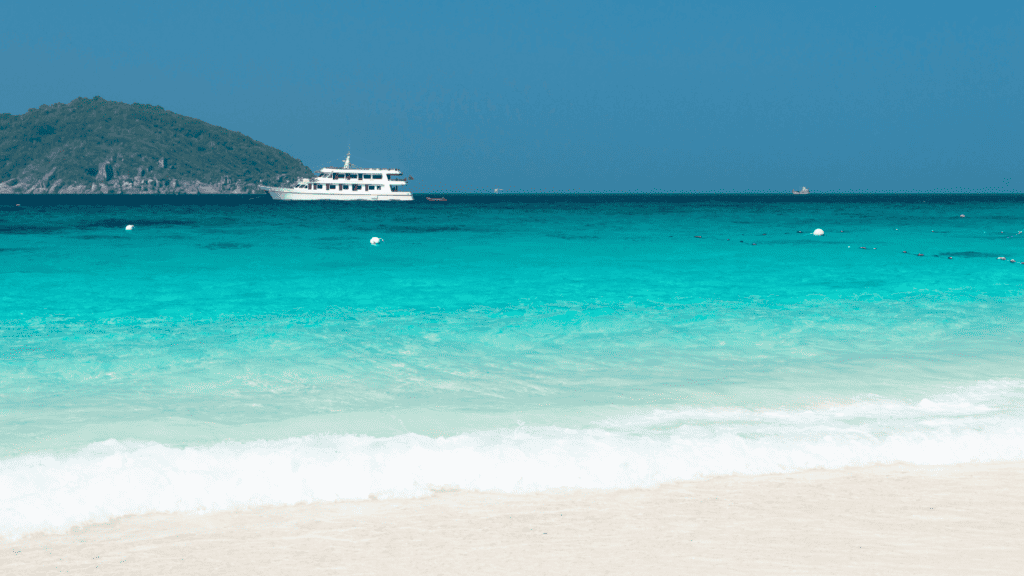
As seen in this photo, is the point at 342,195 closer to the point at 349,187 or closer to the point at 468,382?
the point at 349,187

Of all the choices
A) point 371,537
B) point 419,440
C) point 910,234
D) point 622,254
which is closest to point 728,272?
point 622,254

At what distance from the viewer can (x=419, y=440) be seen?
6.15m

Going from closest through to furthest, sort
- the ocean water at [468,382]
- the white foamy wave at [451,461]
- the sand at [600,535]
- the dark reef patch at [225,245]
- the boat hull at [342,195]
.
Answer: the sand at [600,535] < the white foamy wave at [451,461] < the ocean water at [468,382] < the dark reef patch at [225,245] < the boat hull at [342,195]

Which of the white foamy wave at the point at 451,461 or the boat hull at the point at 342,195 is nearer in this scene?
the white foamy wave at the point at 451,461

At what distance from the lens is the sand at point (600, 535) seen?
4086mm

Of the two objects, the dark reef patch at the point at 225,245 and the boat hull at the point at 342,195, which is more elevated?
the boat hull at the point at 342,195

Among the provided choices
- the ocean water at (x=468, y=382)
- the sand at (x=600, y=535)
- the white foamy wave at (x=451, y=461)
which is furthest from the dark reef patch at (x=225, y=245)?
the sand at (x=600, y=535)

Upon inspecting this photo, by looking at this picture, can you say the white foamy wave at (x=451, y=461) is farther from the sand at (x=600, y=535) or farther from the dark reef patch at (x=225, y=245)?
the dark reef patch at (x=225, y=245)

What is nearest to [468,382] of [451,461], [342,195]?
[451,461]

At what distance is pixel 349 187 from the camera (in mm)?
117375

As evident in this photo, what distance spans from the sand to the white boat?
373ft

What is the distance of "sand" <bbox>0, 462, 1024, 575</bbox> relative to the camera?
4.09 metres

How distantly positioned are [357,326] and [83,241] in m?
27.8

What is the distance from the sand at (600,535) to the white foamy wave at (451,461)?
196 millimetres
